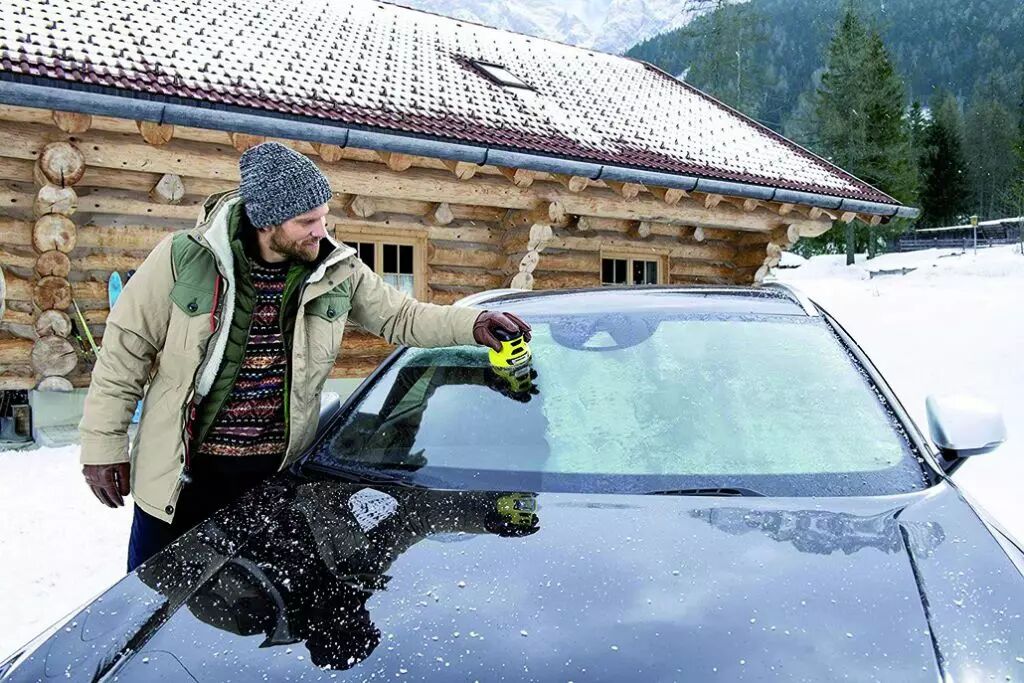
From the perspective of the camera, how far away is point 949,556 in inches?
56.2

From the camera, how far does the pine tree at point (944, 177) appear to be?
5341 cm

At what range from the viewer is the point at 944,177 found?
5369 cm

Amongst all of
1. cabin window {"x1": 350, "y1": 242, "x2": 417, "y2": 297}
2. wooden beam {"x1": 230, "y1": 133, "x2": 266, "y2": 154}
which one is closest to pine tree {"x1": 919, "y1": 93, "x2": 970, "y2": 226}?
cabin window {"x1": 350, "y1": 242, "x2": 417, "y2": 297}

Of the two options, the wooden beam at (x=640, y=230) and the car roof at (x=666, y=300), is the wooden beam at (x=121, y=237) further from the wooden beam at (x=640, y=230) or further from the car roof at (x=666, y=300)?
the wooden beam at (x=640, y=230)

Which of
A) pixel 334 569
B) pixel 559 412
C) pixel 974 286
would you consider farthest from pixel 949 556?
pixel 974 286

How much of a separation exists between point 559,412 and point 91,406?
139 cm

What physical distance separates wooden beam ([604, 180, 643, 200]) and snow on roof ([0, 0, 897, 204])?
31cm

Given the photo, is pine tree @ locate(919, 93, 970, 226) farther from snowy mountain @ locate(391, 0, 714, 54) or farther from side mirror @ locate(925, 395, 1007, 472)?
snowy mountain @ locate(391, 0, 714, 54)

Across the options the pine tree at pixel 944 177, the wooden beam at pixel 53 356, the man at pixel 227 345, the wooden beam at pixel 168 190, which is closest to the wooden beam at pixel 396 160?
the wooden beam at pixel 168 190

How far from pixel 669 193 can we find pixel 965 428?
25.6 ft

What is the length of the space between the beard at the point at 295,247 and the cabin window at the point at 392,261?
651cm

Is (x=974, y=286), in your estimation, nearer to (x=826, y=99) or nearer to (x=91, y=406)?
(x=826, y=99)

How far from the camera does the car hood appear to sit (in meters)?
1.13

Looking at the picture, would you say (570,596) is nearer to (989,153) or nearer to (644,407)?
(644,407)
